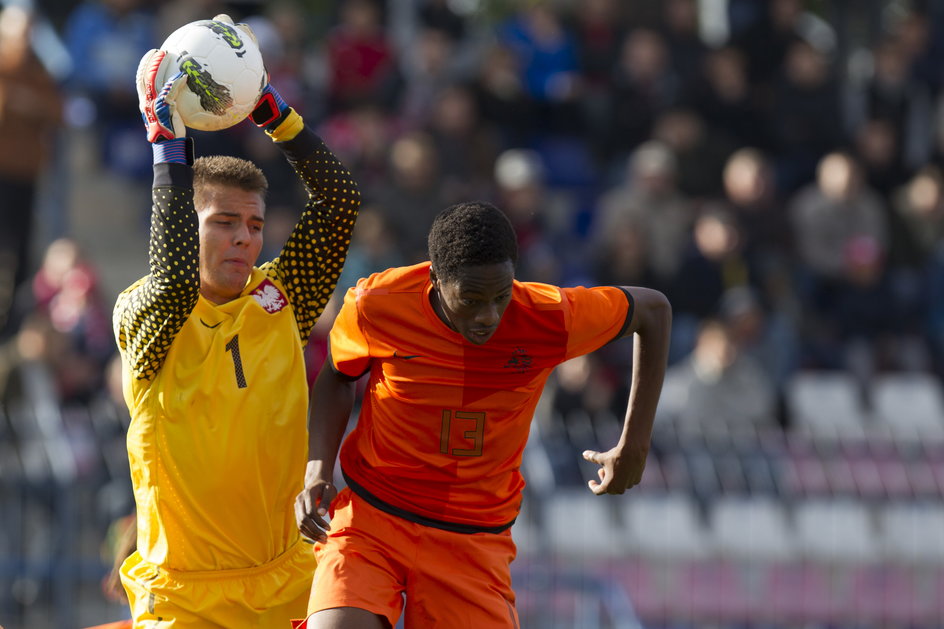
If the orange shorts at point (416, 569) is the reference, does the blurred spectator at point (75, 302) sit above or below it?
below

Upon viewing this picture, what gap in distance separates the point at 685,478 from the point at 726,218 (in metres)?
2.96

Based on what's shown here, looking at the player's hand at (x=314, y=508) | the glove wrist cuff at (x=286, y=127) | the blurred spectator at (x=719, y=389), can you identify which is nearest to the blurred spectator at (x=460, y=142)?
the blurred spectator at (x=719, y=389)

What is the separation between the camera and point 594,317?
516cm

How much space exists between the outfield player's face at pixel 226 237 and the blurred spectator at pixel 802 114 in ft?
31.3

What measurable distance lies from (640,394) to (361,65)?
28.0ft

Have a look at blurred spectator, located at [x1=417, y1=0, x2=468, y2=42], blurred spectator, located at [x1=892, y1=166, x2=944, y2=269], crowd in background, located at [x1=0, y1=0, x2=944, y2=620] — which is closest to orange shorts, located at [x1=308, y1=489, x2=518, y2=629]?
crowd in background, located at [x1=0, y1=0, x2=944, y2=620]

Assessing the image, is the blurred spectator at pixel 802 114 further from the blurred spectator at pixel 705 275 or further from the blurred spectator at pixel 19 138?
the blurred spectator at pixel 19 138

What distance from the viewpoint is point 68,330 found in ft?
36.2

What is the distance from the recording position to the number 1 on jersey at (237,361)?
5.14 m

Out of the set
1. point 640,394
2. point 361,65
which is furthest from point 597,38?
point 640,394

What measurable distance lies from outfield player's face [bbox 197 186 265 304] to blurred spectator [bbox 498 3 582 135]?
28.9 ft

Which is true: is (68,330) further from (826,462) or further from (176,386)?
(176,386)

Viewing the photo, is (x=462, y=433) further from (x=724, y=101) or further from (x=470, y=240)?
(x=724, y=101)

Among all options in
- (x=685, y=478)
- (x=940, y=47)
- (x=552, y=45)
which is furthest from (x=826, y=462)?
(x=940, y=47)
